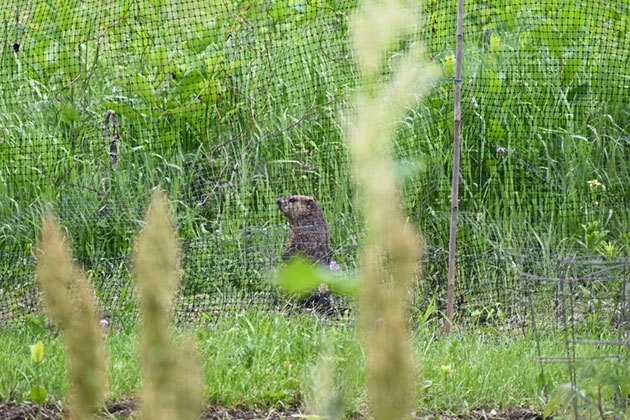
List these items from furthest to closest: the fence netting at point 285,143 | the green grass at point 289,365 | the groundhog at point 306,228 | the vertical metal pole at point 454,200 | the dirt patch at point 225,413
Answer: the fence netting at point 285,143, the groundhog at point 306,228, the vertical metal pole at point 454,200, the green grass at point 289,365, the dirt patch at point 225,413

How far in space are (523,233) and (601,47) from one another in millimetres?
1868

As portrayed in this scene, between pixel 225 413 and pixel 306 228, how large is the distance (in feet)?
6.58

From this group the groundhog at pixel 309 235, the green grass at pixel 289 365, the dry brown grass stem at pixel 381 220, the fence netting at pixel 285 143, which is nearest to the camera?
the dry brown grass stem at pixel 381 220

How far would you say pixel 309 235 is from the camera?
4883 millimetres

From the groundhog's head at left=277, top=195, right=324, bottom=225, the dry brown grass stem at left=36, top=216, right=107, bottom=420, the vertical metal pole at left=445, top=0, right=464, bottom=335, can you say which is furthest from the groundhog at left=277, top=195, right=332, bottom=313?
the dry brown grass stem at left=36, top=216, right=107, bottom=420

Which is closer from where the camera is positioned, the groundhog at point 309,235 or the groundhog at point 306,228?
the groundhog at point 309,235

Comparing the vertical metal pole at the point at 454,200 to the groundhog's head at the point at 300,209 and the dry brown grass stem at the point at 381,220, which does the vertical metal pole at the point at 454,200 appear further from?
the dry brown grass stem at the point at 381,220

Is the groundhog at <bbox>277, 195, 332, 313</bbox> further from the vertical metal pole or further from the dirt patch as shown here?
the dirt patch

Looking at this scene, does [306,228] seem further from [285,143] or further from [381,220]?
[381,220]

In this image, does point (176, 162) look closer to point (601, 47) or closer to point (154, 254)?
point (601, 47)

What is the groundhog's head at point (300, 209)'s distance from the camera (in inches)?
202

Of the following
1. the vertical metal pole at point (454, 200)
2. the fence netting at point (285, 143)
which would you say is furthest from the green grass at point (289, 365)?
the fence netting at point (285, 143)

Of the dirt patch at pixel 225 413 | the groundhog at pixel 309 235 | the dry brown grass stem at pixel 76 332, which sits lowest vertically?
the groundhog at pixel 309 235

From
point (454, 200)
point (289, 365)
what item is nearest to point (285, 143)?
point (454, 200)
